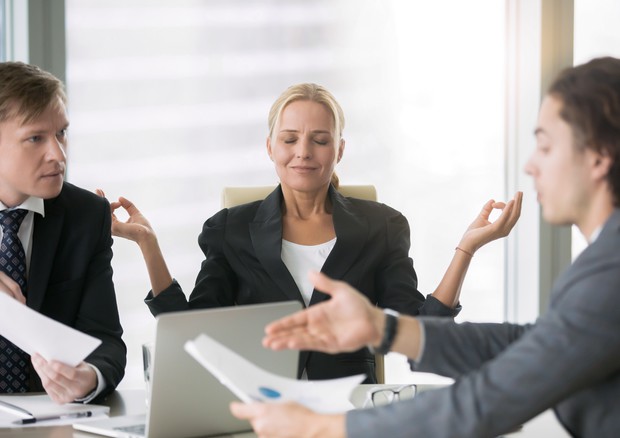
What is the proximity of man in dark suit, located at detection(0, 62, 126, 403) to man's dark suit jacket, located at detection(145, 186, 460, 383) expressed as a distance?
33cm

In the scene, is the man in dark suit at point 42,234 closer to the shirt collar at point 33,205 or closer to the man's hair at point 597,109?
the shirt collar at point 33,205

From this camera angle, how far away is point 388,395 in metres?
1.79

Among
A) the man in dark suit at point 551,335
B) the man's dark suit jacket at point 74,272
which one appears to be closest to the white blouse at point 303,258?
the man's dark suit jacket at point 74,272

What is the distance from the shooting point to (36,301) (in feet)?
7.10

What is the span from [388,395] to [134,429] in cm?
51

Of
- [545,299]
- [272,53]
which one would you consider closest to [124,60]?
[272,53]

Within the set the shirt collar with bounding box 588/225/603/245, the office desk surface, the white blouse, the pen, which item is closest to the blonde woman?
the white blouse

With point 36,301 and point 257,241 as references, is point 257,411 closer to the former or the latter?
point 36,301

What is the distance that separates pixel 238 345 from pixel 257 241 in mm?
960

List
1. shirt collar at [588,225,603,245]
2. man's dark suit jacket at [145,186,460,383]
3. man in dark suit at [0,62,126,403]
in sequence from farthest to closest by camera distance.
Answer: man's dark suit jacket at [145,186,460,383] < man in dark suit at [0,62,126,403] < shirt collar at [588,225,603,245]

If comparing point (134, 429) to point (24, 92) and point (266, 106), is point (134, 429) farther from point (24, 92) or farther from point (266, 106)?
point (266, 106)

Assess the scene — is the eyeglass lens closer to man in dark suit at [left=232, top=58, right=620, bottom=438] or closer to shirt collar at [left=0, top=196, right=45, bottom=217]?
man in dark suit at [left=232, top=58, right=620, bottom=438]

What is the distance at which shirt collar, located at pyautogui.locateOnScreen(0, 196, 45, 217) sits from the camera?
2.23 m

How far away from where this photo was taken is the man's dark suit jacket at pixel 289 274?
98.7 inches
